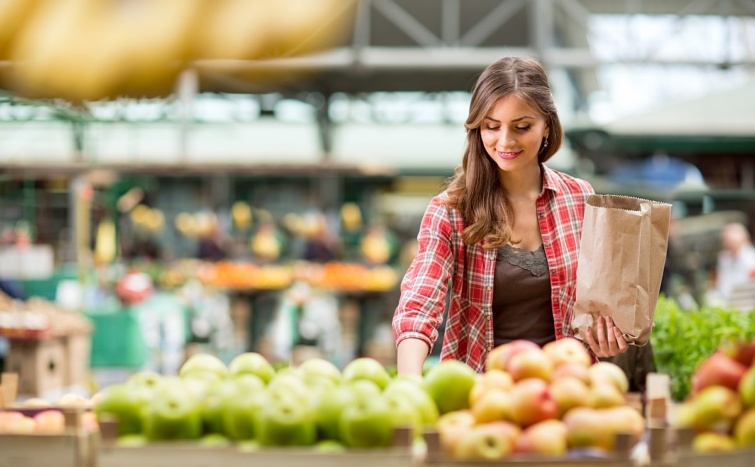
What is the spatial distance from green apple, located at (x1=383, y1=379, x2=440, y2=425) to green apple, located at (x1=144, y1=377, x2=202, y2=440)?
0.34 meters

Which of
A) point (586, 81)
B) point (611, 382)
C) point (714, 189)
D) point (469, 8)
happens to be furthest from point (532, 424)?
point (586, 81)

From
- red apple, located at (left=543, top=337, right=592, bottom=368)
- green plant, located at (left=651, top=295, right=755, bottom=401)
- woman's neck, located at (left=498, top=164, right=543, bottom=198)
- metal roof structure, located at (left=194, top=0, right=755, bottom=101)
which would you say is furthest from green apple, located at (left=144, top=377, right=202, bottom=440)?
metal roof structure, located at (left=194, top=0, right=755, bottom=101)

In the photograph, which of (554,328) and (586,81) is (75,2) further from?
(586,81)

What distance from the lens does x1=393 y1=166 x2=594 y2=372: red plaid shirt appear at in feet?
7.38

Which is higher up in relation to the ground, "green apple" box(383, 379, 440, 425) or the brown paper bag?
the brown paper bag

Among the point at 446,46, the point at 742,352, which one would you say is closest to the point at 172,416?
the point at 742,352

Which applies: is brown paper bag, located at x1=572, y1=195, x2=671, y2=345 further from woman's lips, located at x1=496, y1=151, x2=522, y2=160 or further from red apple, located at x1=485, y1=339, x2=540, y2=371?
red apple, located at x1=485, y1=339, x2=540, y2=371

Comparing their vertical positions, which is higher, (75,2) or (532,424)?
(75,2)

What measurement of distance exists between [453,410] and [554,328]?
0.67m

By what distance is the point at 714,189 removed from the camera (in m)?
13.7

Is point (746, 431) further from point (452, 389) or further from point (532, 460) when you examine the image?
point (452, 389)

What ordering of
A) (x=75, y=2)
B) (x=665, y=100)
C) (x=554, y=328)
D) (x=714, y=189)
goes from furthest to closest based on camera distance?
(x=665, y=100) → (x=714, y=189) → (x=75, y=2) → (x=554, y=328)

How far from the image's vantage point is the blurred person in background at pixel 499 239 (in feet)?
7.23

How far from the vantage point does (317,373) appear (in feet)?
5.99
